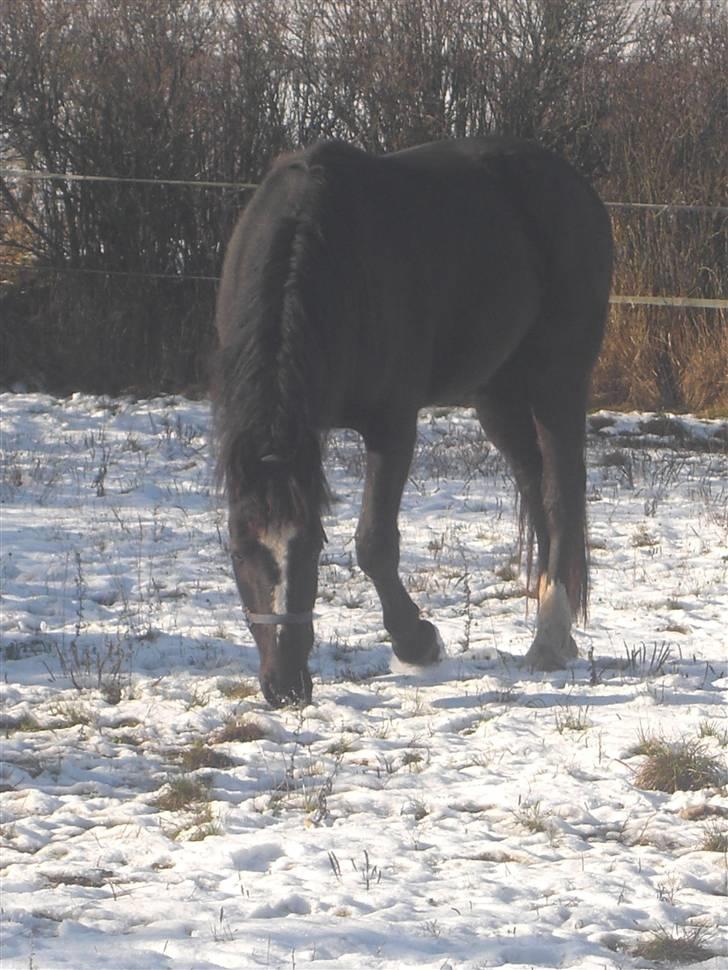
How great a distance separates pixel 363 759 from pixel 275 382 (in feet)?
3.82

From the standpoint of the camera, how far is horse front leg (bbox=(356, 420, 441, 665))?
16.7 ft

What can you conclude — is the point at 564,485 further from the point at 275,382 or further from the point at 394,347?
the point at 275,382

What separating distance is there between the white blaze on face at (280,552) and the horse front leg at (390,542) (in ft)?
2.57

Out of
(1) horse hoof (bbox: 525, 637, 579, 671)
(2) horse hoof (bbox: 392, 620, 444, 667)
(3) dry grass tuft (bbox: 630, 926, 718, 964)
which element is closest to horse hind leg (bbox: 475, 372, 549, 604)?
(1) horse hoof (bbox: 525, 637, 579, 671)

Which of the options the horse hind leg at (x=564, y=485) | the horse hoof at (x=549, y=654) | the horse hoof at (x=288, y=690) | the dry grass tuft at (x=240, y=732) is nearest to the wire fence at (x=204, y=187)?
the horse hind leg at (x=564, y=485)

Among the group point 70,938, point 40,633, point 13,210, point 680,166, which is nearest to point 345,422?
point 40,633

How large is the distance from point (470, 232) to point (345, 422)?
95cm

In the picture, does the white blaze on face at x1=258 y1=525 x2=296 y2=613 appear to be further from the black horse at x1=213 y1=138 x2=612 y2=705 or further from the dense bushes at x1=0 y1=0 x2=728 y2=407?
the dense bushes at x1=0 y1=0 x2=728 y2=407

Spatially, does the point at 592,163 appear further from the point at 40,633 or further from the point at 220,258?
the point at 40,633

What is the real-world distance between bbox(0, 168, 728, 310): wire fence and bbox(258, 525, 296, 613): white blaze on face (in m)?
6.79

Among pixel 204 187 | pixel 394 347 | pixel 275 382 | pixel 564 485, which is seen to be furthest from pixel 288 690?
pixel 204 187

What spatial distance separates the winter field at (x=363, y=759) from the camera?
124 inches

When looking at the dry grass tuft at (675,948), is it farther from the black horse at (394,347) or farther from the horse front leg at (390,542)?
the horse front leg at (390,542)

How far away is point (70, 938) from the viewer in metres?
3.09
